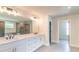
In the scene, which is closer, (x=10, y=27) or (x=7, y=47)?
(x=7, y=47)

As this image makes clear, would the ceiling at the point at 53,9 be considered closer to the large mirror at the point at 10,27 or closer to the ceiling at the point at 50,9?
the ceiling at the point at 50,9

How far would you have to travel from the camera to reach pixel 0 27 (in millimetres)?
2400

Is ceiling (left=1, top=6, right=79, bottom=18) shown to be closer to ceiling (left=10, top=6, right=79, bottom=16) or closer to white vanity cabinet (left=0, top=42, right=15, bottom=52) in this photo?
ceiling (left=10, top=6, right=79, bottom=16)

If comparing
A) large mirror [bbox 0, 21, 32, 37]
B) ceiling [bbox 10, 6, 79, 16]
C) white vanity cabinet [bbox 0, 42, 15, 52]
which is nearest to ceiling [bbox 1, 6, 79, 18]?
ceiling [bbox 10, 6, 79, 16]

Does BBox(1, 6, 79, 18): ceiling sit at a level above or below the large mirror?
above

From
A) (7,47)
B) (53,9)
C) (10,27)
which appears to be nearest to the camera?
(7,47)

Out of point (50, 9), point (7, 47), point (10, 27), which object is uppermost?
point (50, 9)

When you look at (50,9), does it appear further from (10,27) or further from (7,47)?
(7,47)

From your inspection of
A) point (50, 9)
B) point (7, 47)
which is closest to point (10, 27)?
point (7, 47)

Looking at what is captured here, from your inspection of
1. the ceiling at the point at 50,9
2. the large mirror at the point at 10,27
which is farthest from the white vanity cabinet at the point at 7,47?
the ceiling at the point at 50,9

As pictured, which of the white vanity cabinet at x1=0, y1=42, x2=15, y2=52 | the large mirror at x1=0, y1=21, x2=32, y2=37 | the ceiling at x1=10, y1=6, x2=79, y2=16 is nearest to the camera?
the white vanity cabinet at x1=0, y1=42, x2=15, y2=52

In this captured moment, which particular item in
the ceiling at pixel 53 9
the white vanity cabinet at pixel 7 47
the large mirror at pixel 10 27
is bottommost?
the white vanity cabinet at pixel 7 47
